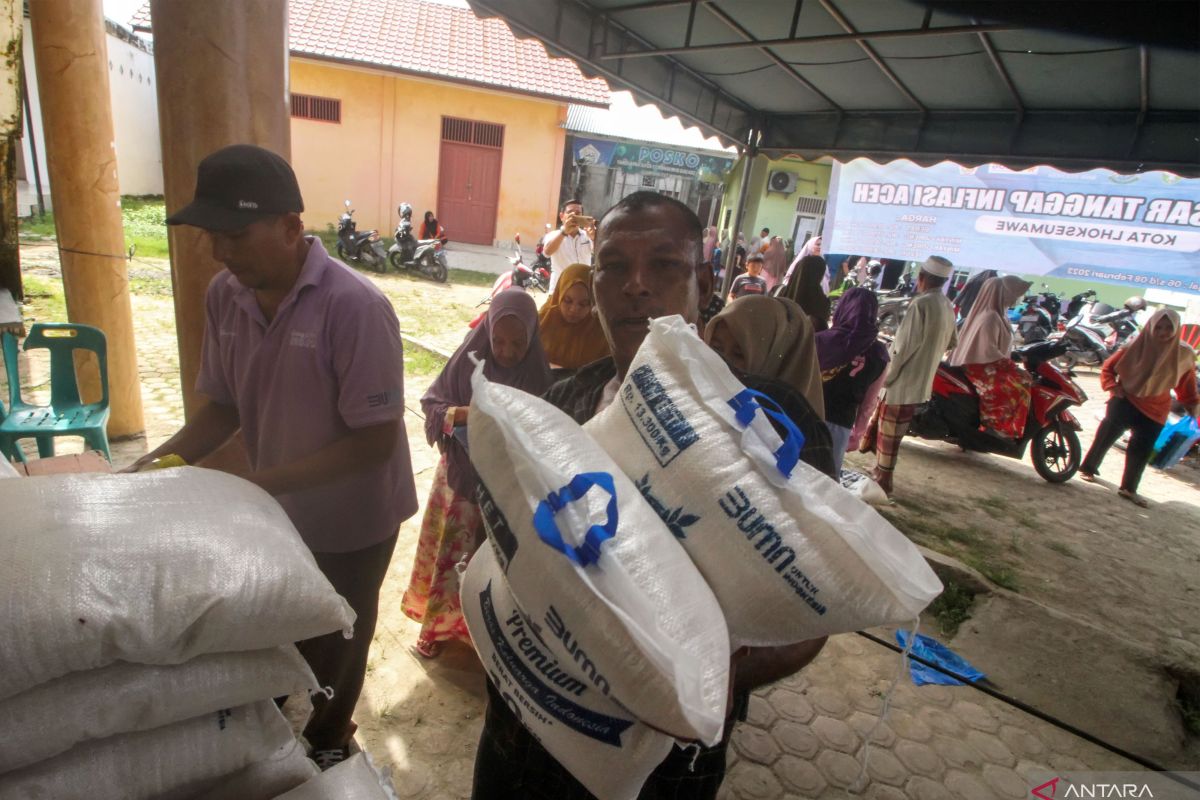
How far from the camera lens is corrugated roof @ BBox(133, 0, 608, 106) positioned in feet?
47.7

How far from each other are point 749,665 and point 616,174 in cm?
1955

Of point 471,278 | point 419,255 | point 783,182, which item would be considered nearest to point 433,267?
point 419,255

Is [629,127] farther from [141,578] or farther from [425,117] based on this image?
[141,578]

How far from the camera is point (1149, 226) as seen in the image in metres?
5.14

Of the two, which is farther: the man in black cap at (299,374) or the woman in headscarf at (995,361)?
the woman in headscarf at (995,361)

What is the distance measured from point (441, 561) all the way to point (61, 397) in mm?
2837

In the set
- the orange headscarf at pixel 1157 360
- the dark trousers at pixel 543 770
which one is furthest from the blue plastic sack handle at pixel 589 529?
the orange headscarf at pixel 1157 360

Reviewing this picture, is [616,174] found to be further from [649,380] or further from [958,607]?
[649,380]

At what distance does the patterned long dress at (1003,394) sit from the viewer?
235 inches

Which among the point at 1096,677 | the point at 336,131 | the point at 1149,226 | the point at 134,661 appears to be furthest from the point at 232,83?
the point at 336,131

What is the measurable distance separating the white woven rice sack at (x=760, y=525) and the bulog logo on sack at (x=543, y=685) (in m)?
0.25

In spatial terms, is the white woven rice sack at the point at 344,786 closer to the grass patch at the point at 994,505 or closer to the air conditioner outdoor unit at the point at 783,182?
the grass patch at the point at 994,505

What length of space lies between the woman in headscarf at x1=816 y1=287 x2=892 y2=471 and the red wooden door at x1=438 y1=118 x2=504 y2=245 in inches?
562

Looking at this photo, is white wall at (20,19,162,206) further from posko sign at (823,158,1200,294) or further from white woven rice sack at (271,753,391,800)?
white woven rice sack at (271,753,391,800)
